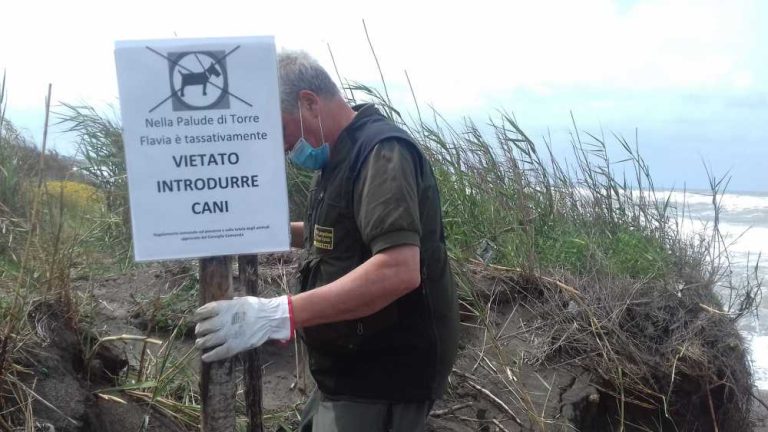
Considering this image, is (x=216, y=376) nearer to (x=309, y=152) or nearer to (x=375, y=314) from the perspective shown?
(x=375, y=314)

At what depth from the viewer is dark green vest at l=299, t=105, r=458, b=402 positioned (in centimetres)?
257

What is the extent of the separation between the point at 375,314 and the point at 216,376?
56cm

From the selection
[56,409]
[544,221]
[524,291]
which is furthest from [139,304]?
[544,221]

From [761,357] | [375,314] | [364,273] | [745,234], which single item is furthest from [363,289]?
[745,234]

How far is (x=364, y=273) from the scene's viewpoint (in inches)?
92.0

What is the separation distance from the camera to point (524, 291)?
5.10 meters

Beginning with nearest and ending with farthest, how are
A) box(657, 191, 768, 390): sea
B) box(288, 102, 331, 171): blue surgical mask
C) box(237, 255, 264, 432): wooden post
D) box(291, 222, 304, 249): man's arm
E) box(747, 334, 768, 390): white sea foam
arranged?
box(288, 102, 331, 171): blue surgical mask, box(237, 255, 264, 432): wooden post, box(291, 222, 304, 249): man's arm, box(657, 191, 768, 390): sea, box(747, 334, 768, 390): white sea foam

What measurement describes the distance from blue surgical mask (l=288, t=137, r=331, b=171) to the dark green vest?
0.11ft

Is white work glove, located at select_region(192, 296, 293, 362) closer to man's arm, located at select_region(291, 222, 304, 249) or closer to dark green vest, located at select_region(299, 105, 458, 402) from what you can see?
dark green vest, located at select_region(299, 105, 458, 402)

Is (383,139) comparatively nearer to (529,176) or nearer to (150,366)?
(150,366)

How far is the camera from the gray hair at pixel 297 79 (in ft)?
8.44

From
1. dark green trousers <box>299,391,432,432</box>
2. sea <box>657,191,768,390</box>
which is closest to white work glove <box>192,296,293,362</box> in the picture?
dark green trousers <box>299,391,432,432</box>

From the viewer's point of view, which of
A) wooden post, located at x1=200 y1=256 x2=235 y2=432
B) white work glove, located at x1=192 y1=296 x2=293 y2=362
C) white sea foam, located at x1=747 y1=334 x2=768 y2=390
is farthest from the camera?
white sea foam, located at x1=747 y1=334 x2=768 y2=390

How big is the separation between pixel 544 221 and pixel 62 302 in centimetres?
371
